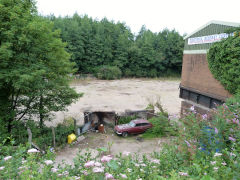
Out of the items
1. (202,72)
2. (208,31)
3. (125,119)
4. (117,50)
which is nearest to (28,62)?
(125,119)

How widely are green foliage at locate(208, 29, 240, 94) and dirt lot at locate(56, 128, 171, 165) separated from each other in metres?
5.58

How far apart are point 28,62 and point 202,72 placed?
1256 cm

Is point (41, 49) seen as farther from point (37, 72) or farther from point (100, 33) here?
point (100, 33)

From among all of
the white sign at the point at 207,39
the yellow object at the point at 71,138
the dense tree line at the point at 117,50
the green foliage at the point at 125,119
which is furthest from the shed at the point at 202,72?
the dense tree line at the point at 117,50

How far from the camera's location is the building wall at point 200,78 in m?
12.9

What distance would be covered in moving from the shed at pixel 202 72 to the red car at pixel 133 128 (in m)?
4.46

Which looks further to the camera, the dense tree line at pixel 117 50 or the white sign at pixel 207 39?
the dense tree line at pixel 117 50

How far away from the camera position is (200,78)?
14.7m

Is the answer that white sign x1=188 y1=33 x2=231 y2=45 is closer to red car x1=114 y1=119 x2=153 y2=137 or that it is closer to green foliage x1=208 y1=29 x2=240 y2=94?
green foliage x1=208 y1=29 x2=240 y2=94

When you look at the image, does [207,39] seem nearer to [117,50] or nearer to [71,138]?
[71,138]

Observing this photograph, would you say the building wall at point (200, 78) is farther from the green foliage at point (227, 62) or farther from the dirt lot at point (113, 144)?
the dirt lot at point (113, 144)

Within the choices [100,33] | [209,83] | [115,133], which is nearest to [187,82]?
[209,83]

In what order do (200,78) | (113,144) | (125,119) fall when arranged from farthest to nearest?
(125,119), (200,78), (113,144)

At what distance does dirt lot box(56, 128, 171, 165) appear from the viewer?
1139 centimetres
